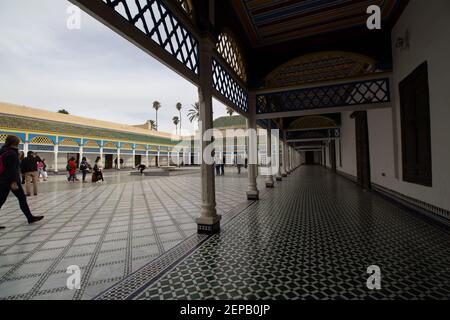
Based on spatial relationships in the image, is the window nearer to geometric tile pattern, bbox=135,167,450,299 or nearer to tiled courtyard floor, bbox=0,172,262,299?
geometric tile pattern, bbox=135,167,450,299

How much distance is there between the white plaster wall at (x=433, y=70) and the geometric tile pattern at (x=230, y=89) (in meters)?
2.92

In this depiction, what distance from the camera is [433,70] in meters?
2.77

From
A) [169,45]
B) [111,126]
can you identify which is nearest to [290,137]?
[169,45]

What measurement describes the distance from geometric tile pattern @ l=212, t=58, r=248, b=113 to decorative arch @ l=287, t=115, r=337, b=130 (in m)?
6.27

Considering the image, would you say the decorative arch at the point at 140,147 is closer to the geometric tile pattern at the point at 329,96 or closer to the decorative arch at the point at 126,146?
the decorative arch at the point at 126,146

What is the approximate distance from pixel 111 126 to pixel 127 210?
1928cm

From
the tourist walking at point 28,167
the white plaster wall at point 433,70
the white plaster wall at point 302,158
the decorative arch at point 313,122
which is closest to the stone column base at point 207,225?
the white plaster wall at point 433,70

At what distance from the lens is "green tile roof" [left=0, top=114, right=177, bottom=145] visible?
13.0m

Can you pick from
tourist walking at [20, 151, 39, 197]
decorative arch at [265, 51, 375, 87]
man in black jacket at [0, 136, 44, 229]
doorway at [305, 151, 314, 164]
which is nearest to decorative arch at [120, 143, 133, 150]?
tourist walking at [20, 151, 39, 197]

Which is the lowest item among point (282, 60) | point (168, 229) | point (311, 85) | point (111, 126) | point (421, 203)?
point (168, 229)

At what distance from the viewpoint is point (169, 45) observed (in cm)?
209

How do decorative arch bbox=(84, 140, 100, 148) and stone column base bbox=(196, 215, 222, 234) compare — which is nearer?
stone column base bbox=(196, 215, 222, 234)

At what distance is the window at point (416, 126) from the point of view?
9.78 ft
